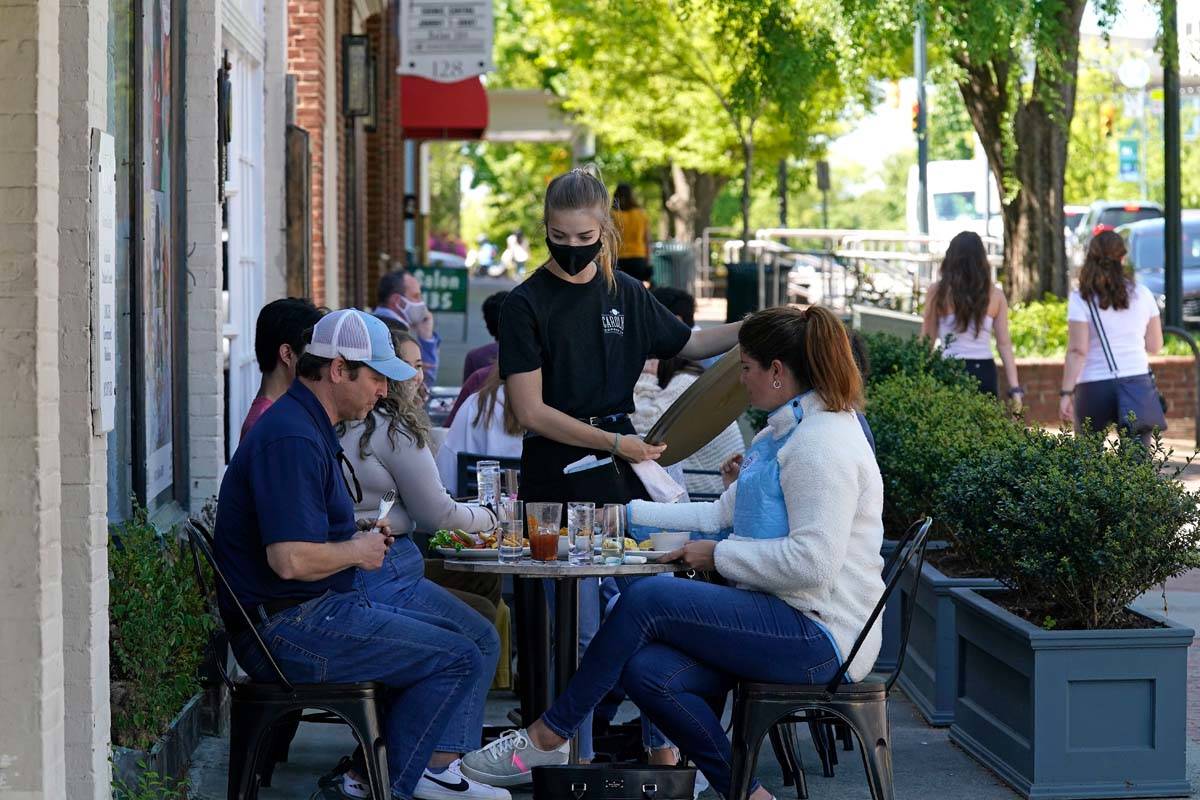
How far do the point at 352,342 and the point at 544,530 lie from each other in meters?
0.77

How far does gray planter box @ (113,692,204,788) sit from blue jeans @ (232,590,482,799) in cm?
50

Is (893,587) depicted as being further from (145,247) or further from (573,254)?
(145,247)

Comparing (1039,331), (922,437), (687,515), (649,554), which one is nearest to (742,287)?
(1039,331)

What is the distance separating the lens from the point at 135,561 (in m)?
5.67

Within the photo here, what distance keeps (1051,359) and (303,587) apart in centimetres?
1248

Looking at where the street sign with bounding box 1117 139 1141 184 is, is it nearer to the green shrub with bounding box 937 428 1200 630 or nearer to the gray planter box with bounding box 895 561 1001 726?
Answer: the gray planter box with bounding box 895 561 1001 726

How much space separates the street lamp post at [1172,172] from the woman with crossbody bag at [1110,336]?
203 inches

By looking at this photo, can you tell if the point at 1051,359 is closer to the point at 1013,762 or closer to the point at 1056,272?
the point at 1056,272

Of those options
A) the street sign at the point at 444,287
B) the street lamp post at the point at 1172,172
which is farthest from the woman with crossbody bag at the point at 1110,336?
the street sign at the point at 444,287

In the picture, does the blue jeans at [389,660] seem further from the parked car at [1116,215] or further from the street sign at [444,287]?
the parked car at [1116,215]

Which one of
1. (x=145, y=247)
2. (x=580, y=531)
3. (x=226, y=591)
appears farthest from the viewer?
(x=145, y=247)

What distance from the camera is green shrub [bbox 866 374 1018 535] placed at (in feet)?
23.5

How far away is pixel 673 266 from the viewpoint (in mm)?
29688

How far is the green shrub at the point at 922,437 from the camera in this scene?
23.5 feet
